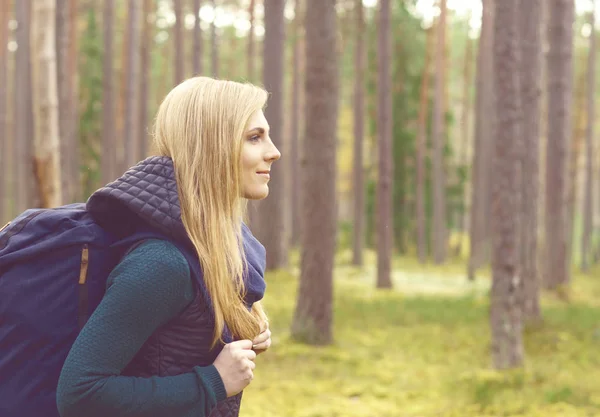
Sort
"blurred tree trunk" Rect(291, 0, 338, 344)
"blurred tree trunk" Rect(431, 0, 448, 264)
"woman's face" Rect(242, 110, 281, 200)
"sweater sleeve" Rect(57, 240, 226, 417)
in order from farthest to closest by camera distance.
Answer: "blurred tree trunk" Rect(431, 0, 448, 264), "blurred tree trunk" Rect(291, 0, 338, 344), "woman's face" Rect(242, 110, 281, 200), "sweater sleeve" Rect(57, 240, 226, 417)

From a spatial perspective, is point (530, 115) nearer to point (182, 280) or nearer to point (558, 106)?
point (558, 106)

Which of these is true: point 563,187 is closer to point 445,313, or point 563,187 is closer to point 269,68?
point 445,313

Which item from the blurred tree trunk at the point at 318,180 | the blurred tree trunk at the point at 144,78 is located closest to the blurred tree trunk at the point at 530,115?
the blurred tree trunk at the point at 318,180

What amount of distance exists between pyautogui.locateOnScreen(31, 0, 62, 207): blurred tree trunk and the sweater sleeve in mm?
7453

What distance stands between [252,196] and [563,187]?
15.5 m

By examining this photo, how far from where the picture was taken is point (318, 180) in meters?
10.2

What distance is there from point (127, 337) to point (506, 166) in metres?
7.29

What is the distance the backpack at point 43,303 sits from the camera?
199 cm

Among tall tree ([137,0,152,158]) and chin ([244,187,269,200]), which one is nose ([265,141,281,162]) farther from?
tall tree ([137,0,152,158])

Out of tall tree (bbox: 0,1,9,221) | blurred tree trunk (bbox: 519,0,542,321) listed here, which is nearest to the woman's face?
blurred tree trunk (bbox: 519,0,542,321)

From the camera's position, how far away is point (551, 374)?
28.0 feet

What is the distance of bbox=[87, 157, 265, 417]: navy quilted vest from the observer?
2.04 metres

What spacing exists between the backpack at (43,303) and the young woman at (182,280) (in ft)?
0.29

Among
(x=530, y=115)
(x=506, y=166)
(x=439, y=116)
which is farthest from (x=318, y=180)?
(x=439, y=116)
